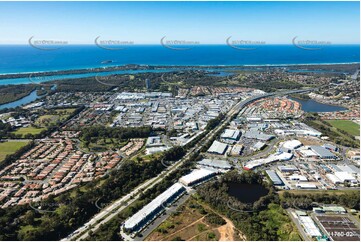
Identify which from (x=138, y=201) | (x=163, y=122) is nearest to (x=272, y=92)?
(x=163, y=122)

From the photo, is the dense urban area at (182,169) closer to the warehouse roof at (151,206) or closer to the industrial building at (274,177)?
the warehouse roof at (151,206)

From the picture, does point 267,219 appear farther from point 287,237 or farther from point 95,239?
point 95,239

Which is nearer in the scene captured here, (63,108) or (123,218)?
(123,218)

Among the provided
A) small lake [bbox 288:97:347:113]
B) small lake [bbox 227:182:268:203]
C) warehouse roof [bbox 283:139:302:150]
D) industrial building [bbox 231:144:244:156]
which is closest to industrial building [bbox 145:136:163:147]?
industrial building [bbox 231:144:244:156]

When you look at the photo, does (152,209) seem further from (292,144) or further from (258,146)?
(292,144)

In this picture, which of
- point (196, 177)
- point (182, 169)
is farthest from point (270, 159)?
point (182, 169)

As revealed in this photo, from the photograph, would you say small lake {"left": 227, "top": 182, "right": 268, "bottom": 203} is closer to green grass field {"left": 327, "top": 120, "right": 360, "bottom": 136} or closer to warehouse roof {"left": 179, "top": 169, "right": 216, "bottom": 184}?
warehouse roof {"left": 179, "top": 169, "right": 216, "bottom": 184}

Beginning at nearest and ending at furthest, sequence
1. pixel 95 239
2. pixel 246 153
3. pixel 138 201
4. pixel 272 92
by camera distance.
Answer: pixel 95 239, pixel 138 201, pixel 246 153, pixel 272 92

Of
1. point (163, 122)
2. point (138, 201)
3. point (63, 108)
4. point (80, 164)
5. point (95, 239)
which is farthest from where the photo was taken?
point (63, 108)
